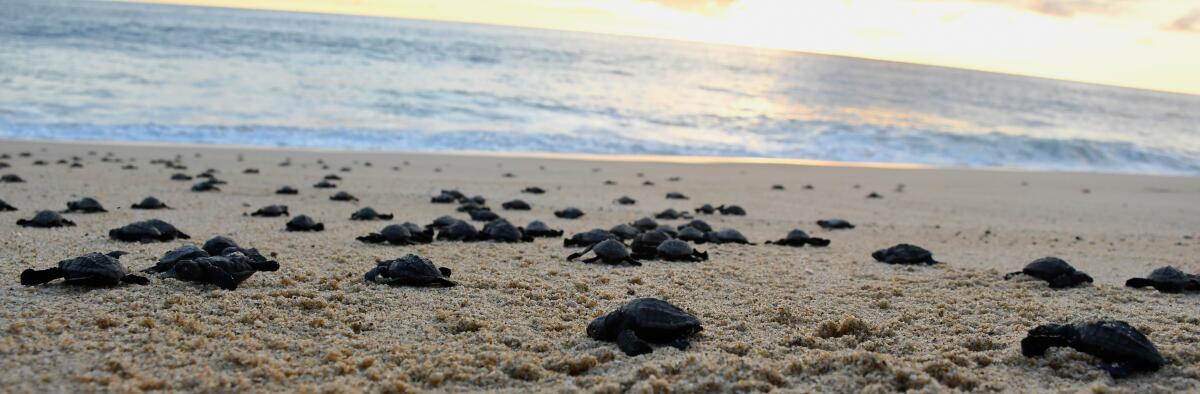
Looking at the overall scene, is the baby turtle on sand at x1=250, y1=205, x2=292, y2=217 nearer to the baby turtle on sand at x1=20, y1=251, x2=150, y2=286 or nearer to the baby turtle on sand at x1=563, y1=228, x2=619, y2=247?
the baby turtle on sand at x1=563, y1=228, x2=619, y2=247

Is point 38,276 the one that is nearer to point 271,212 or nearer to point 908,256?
point 271,212

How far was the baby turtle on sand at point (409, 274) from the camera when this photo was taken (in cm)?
419

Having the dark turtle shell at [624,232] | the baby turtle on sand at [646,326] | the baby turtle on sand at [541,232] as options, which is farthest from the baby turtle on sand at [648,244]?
A: the baby turtle on sand at [646,326]

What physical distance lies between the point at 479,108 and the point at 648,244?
773 inches

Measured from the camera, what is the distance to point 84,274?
367 cm

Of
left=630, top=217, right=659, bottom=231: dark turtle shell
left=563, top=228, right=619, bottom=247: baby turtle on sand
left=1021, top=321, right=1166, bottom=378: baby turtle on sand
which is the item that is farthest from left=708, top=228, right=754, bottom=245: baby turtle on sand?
left=1021, top=321, right=1166, bottom=378: baby turtle on sand

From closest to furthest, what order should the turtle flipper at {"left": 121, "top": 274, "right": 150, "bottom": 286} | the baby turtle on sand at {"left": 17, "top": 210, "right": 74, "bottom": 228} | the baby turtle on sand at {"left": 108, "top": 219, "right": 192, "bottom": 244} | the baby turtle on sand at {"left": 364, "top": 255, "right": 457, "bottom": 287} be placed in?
the turtle flipper at {"left": 121, "top": 274, "right": 150, "bottom": 286} → the baby turtle on sand at {"left": 364, "top": 255, "right": 457, "bottom": 287} → the baby turtle on sand at {"left": 108, "top": 219, "right": 192, "bottom": 244} → the baby turtle on sand at {"left": 17, "top": 210, "right": 74, "bottom": 228}

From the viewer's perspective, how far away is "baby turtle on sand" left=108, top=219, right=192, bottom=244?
541 cm

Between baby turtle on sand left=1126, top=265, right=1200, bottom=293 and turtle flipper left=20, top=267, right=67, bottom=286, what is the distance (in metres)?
5.98

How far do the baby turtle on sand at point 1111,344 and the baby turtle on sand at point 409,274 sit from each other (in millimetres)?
2918

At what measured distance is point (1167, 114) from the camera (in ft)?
165

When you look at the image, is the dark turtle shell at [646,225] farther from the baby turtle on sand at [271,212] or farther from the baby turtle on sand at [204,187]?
the baby turtle on sand at [204,187]

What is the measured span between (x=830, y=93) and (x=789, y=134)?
1784 cm

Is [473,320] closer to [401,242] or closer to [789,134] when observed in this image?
[401,242]
